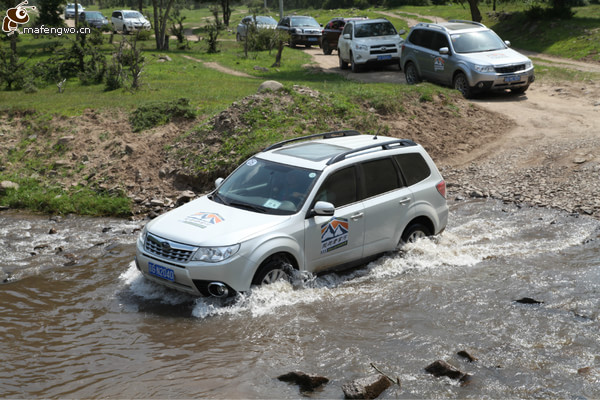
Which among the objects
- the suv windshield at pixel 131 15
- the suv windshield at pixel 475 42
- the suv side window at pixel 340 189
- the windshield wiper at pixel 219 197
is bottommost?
the windshield wiper at pixel 219 197

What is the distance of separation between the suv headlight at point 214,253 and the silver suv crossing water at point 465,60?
42.4ft

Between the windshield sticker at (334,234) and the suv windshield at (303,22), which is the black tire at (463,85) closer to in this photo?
the windshield sticker at (334,234)

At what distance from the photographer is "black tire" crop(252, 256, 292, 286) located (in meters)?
7.50

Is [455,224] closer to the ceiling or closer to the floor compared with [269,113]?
closer to the floor

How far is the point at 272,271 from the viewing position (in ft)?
25.0

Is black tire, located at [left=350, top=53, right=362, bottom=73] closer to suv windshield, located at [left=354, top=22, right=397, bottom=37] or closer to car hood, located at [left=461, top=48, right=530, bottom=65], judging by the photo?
suv windshield, located at [left=354, top=22, right=397, bottom=37]

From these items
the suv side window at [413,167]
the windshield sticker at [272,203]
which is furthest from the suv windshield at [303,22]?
the windshield sticker at [272,203]

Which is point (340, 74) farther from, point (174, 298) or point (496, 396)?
point (496, 396)

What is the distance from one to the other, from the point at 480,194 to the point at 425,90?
5.33 m

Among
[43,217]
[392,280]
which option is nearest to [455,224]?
[392,280]

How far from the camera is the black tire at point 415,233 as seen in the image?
923 cm

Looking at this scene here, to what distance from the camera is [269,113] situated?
49.5ft

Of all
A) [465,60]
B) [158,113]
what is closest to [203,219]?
[158,113]

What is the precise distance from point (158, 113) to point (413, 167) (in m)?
8.65
